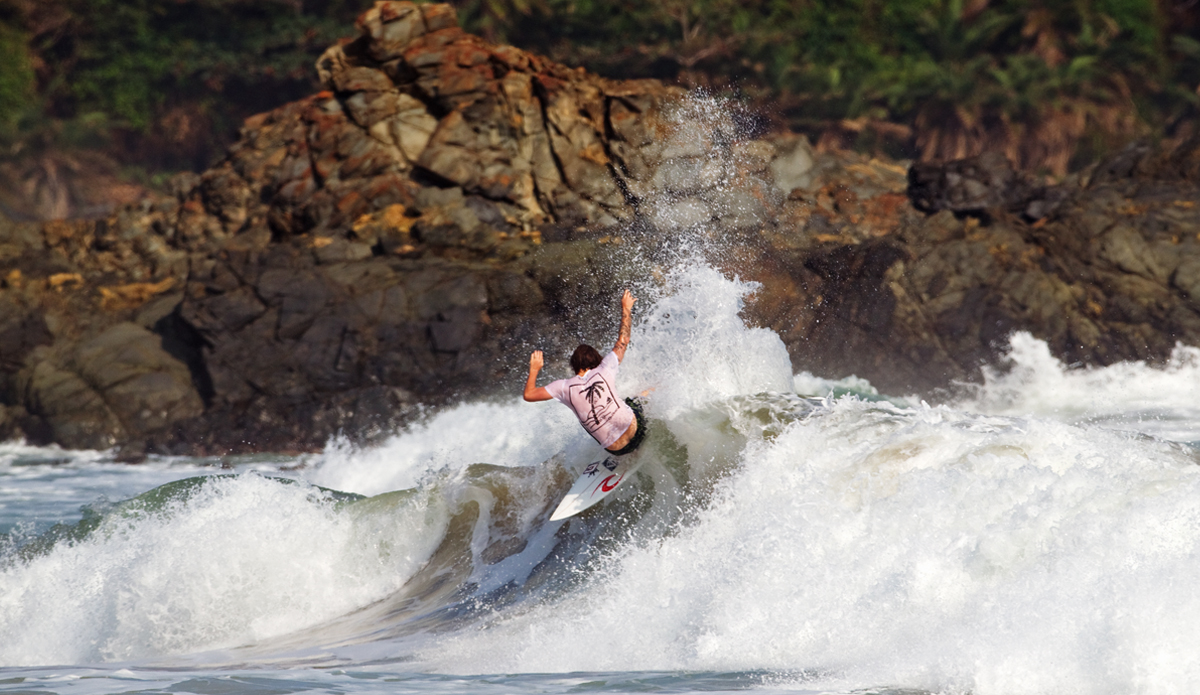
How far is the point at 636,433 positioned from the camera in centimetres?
825

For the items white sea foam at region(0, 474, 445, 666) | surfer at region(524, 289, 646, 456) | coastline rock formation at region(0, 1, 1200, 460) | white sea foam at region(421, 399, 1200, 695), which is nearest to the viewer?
white sea foam at region(421, 399, 1200, 695)

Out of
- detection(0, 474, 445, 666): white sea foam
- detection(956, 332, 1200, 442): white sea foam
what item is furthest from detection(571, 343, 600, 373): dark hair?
detection(956, 332, 1200, 442): white sea foam

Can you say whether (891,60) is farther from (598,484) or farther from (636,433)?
(598,484)

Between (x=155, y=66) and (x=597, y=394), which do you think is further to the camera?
(x=155, y=66)

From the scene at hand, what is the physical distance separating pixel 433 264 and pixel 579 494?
11.7m

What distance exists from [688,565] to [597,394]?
164 centimetres

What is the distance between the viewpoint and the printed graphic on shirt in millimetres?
7766

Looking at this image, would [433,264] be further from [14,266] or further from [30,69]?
Answer: [30,69]

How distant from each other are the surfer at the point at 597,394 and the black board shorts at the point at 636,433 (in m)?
0.03

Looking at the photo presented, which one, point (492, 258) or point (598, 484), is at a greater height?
point (492, 258)

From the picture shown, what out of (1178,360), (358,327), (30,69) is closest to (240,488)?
(358,327)

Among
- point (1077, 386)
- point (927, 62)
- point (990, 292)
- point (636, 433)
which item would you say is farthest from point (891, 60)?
point (636, 433)

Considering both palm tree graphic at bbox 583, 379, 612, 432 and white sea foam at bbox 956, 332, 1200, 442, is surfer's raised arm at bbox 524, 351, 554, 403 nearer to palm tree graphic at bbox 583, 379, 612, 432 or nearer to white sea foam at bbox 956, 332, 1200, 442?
palm tree graphic at bbox 583, 379, 612, 432

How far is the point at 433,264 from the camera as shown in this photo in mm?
19188
